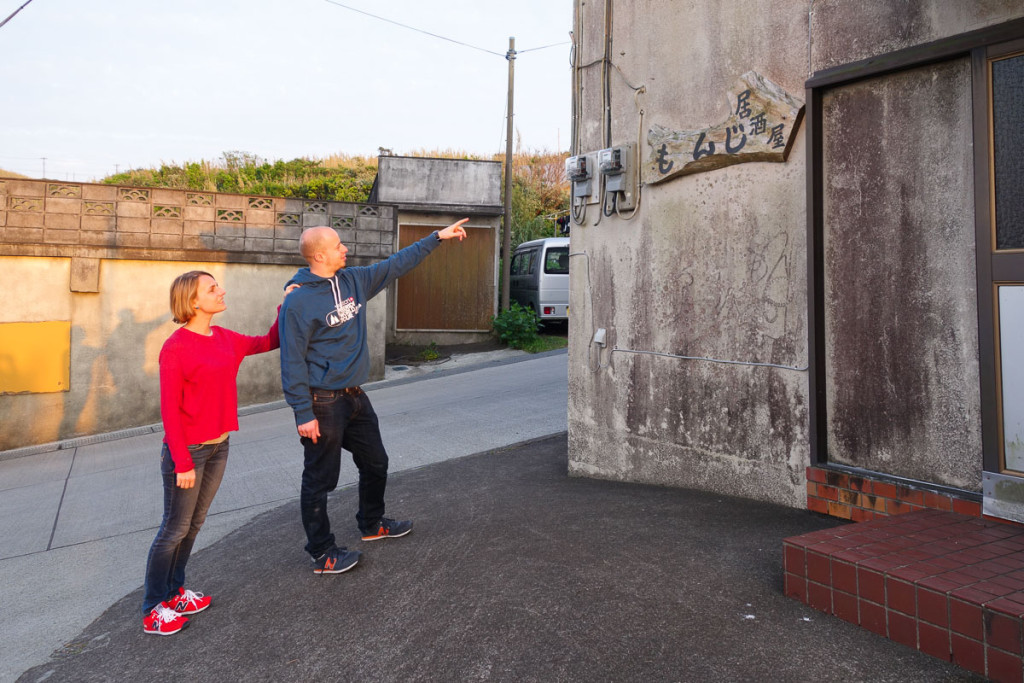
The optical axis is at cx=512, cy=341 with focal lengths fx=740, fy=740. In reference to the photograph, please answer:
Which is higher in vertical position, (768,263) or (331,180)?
(331,180)

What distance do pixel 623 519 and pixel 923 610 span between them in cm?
205

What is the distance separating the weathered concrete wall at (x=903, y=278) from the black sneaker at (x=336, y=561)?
2851mm

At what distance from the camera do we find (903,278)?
4008 mm

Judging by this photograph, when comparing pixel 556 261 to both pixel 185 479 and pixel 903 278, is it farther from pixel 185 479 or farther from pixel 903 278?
pixel 185 479

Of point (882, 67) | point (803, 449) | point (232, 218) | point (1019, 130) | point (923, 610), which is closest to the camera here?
point (923, 610)

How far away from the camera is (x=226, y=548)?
16.1 ft

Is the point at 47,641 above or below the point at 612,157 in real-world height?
below

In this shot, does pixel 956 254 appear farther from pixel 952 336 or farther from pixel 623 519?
pixel 623 519

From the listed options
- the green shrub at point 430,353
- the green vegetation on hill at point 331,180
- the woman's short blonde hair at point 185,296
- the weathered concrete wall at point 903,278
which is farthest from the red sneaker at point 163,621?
the green vegetation on hill at point 331,180

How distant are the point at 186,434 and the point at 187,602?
881mm

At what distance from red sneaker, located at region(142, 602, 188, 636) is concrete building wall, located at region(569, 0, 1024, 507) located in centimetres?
335

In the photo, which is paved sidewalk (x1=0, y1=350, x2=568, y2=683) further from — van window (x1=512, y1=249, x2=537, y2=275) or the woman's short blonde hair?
van window (x1=512, y1=249, x2=537, y2=275)

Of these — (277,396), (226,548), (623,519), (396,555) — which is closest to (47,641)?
(226,548)

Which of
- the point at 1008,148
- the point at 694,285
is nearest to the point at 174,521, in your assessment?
the point at 694,285
